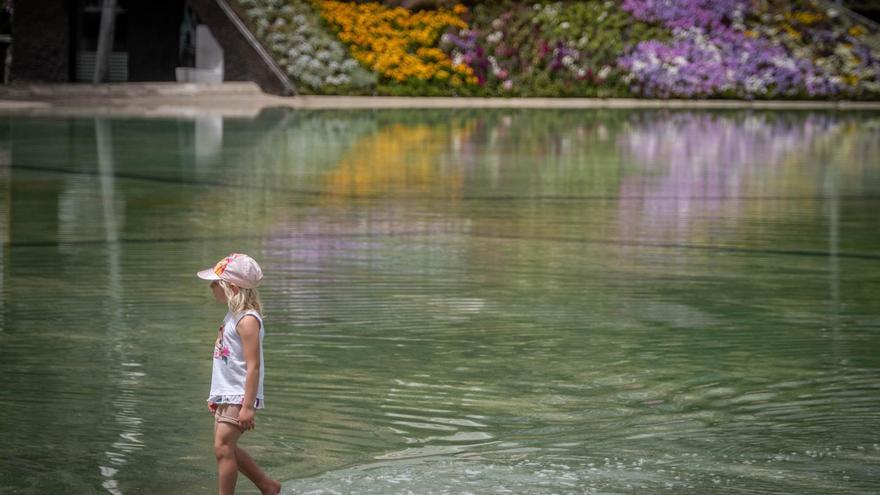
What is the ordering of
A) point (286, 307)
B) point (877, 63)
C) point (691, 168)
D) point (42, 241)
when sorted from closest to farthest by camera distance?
point (286, 307) < point (42, 241) < point (691, 168) < point (877, 63)

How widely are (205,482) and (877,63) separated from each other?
31.8 meters

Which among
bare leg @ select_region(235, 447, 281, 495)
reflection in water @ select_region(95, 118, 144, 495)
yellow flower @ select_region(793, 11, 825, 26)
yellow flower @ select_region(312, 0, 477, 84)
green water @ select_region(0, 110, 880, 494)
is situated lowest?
reflection in water @ select_region(95, 118, 144, 495)

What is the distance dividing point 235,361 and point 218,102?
2633cm

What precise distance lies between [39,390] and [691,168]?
11920 mm

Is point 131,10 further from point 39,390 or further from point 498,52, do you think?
point 39,390

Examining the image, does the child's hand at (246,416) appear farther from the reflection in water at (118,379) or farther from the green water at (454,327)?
the reflection in water at (118,379)

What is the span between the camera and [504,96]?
112ft

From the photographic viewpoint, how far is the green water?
19.0 feet

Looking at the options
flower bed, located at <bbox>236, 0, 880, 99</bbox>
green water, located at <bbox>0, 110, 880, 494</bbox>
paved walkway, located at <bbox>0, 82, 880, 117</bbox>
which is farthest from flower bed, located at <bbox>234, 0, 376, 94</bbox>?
green water, located at <bbox>0, 110, 880, 494</bbox>

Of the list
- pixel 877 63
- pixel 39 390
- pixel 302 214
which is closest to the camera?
pixel 39 390

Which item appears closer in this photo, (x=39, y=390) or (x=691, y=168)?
(x=39, y=390)

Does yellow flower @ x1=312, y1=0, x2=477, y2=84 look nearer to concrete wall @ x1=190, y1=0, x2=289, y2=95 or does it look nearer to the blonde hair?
concrete wall @ x1=190, y1=0, x2=289, y2=95

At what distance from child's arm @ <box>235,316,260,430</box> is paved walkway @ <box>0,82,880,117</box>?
72.8 ft

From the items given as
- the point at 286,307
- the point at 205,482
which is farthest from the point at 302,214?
the point at 205,482
